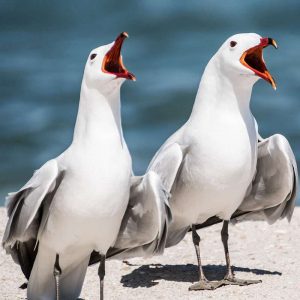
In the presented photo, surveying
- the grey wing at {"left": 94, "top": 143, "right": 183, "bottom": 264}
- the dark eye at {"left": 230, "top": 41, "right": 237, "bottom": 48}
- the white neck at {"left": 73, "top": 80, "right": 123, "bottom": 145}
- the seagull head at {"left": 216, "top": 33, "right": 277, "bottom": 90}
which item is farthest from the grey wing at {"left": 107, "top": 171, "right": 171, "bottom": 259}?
the dark eye at {"left": 230, "top": 41, "right": 237, "bottom": 48}

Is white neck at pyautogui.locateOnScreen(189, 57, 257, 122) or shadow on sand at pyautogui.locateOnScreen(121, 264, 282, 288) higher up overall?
white neck at pyautogui.locateOnScreen(189, 57, 257, 122)

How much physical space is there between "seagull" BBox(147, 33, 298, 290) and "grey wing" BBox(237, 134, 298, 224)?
27 millimetres

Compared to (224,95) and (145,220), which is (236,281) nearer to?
(145,220)

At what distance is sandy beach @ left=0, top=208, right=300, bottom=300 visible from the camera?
7790 millimetres

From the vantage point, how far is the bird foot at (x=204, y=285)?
786 centimetres

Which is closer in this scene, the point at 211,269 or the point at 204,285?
the point at 204,285

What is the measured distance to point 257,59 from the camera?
789 cm

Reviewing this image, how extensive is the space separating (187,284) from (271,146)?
1059 millimetres

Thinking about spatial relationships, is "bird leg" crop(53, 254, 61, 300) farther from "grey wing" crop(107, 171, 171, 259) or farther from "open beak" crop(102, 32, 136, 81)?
"open beak" crop(102, 32, 136, 81)

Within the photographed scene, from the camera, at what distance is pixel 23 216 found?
23.3ft

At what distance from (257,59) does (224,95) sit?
1.02 feet

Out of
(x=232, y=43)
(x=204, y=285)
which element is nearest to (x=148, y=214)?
(x=204, y=285)

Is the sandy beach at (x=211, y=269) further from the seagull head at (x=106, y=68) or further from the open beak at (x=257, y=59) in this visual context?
the seagull head at (x=106, y=68)

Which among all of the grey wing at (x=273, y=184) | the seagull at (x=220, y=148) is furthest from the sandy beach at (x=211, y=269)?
the grey wing at (x=273, y=184)
